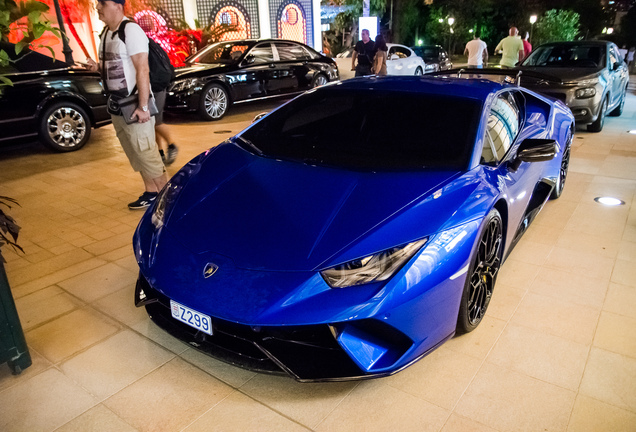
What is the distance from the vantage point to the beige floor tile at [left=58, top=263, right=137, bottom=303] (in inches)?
121

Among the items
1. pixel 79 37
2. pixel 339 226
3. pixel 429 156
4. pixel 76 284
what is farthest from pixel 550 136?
pixel 79 37

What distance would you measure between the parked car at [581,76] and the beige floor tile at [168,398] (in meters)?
6.58

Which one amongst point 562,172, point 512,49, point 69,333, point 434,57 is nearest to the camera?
point 69,333

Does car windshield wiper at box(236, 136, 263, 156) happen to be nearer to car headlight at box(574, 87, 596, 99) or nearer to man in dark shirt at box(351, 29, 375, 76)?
car headlight at box(574, 87, 596, 99)

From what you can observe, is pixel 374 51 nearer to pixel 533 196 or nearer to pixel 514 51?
pixel 514 51

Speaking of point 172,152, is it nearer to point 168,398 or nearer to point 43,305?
point 43,305

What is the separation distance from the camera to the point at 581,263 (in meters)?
3.40

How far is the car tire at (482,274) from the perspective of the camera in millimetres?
2332

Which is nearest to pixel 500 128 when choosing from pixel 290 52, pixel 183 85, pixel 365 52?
pixel 365 52

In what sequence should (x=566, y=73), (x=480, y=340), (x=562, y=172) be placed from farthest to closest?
1. (x=566, y=73)
2. (x=562, y=172)
3. (x=480, y=340)

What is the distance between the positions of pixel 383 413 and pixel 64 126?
619 centimetres

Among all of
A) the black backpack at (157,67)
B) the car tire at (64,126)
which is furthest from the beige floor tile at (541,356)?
the car tire at (64,126)

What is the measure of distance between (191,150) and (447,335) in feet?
17.3

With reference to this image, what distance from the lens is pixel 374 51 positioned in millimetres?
8867
